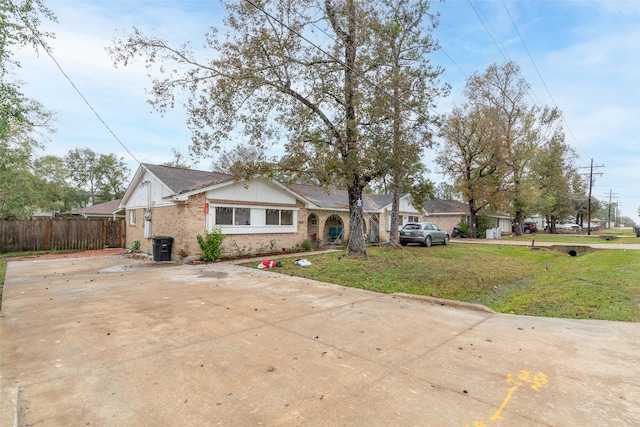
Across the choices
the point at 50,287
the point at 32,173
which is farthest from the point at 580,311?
the point at 32,173

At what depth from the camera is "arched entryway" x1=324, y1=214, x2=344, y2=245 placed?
2100 cm

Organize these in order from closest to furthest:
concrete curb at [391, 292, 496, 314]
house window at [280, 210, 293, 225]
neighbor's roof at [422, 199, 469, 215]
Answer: concrete curb at [391, 292, 496, 314], house window at [280, 210, 293, 225], neighbor's roof at [422, 199, 469, 215]

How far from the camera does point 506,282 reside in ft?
35.2

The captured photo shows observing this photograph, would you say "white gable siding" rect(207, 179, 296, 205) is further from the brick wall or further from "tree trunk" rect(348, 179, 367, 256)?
"tree trunk" rect(348, 179, 367, 256)

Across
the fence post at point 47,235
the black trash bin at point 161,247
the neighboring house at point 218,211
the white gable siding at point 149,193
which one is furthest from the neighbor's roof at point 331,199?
the fence post at point 47,235

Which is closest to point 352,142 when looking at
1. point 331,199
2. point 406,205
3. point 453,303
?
point 453,303

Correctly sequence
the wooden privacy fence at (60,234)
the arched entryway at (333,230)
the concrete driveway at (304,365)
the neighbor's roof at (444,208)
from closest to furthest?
the concrete driveway at (304,365) → the wooden privacy fence at (60,234) → the arched entryway at (333,230) → the neighbor's roof at (444,208)

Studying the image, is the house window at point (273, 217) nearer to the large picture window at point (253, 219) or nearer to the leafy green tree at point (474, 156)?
the large picture window at point (253, 219)

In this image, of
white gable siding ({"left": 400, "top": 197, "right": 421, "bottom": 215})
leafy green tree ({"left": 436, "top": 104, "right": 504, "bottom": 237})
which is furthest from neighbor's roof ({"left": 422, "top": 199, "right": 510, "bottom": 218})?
white gable siding ({"left": 400, "top": 197, "right": 421, "bottom": 215})

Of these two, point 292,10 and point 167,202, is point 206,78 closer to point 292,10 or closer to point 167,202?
point 292,10

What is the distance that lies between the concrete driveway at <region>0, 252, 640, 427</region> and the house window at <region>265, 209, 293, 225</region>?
9.47 meters

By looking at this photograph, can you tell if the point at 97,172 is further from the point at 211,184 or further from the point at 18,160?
the point at 211,184

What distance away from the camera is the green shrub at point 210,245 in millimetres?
13105

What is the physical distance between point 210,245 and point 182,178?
4.23 meters
